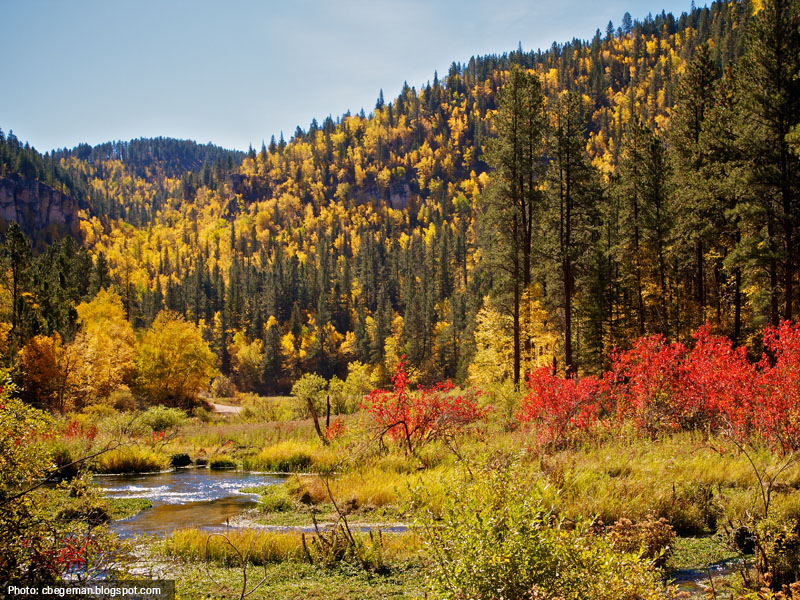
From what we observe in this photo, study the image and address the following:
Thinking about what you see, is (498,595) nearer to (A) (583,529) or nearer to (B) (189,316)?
(A) (583,529)

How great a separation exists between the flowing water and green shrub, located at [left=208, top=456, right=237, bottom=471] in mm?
676

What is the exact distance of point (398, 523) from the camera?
10.9m

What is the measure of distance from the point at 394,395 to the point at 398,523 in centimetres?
631

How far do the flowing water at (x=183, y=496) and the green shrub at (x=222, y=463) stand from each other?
2.22ft

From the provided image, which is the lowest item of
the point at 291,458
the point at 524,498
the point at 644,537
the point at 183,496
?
the point at 291,458

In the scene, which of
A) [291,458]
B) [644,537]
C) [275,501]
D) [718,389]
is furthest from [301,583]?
[718,389]

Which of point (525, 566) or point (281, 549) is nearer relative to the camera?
point (525, 566)

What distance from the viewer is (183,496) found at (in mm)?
14727

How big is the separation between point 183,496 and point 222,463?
654cm

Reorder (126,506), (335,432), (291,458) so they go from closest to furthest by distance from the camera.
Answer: (126,506) → (291,458) → (335,432)

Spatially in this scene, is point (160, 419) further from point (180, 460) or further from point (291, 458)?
point (291, 458)

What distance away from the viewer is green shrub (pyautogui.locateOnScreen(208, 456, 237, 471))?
20.8 m

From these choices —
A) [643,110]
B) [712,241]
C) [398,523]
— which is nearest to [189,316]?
[712,241]

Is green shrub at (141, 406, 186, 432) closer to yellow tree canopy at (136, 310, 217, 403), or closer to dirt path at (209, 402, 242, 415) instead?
dirt path at (209, 402, 242, 415)
